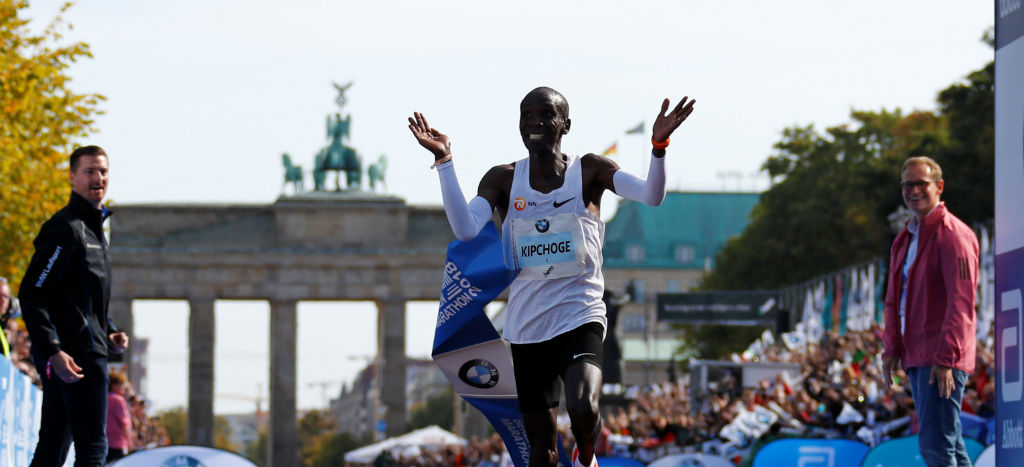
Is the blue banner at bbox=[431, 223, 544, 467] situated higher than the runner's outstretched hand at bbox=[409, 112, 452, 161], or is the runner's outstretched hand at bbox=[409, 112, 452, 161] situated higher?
the runner's outstretched hand at bbox=[409, 112, 452, 161]

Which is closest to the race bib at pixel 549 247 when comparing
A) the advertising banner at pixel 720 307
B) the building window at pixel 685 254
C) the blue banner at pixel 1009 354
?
the blue banner at pixel 1009 354

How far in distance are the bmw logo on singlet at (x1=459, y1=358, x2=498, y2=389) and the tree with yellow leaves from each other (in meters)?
15.9

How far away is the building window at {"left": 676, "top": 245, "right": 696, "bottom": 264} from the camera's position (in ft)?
362

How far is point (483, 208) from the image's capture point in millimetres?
7141

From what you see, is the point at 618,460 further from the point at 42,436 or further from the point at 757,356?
the point at 757,356

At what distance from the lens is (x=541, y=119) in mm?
6996

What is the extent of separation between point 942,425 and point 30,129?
18.5 m

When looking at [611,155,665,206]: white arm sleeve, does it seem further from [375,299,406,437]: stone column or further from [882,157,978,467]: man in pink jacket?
[375,299,406,437]: stone column

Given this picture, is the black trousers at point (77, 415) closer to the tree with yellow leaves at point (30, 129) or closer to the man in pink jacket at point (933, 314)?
the man in pink jacket at point (933, 314)

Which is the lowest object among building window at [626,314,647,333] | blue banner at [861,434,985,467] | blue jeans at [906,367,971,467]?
building window at [626,314,647,333]

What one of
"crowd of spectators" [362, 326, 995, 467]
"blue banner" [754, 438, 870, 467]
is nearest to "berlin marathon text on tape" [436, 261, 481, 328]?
"blue banner" [754, 438, 870, 467]

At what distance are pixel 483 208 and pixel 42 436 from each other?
7.73ft

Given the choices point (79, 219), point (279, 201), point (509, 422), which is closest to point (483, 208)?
point (509, 422)

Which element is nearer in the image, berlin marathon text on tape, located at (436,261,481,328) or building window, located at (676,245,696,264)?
berlin marathon text on tape, located at (436,261,481,328)
